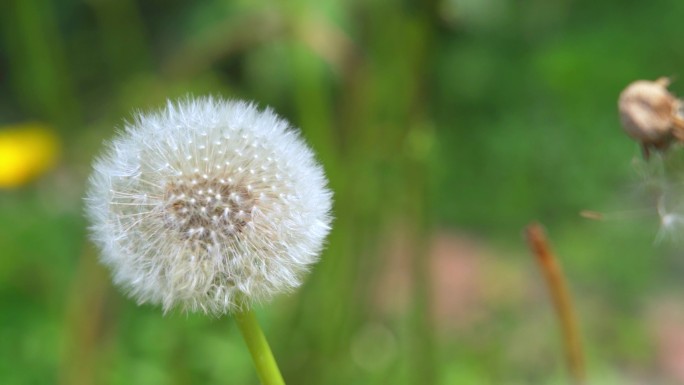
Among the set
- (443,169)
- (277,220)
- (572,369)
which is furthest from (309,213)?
(443,169)

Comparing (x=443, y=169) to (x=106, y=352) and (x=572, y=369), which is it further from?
(x=572, y=369)

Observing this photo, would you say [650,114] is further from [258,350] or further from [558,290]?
[258,350]

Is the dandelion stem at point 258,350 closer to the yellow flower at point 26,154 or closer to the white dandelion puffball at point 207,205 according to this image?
the white dandelion puffball at point 207,205

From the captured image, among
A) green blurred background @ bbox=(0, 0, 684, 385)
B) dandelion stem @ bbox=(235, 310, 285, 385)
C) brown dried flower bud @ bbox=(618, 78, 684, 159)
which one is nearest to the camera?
dandelion stem @ bbox=(235, 310, 285, 385)

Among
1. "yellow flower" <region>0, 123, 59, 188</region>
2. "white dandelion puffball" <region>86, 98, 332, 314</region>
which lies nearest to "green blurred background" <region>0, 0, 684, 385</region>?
"yellow flower" <region>0, 123, 59, 188</region>

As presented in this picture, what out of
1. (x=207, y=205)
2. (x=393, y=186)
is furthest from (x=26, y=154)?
(x=207, y=205)

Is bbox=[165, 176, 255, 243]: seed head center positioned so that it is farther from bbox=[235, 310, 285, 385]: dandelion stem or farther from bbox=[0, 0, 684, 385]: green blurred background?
bbox=[0, 0, 684, 385]: green blurred background

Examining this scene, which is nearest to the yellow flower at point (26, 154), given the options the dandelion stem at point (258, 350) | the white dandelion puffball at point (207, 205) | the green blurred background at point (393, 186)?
the green blurred background at point (393, 186)
